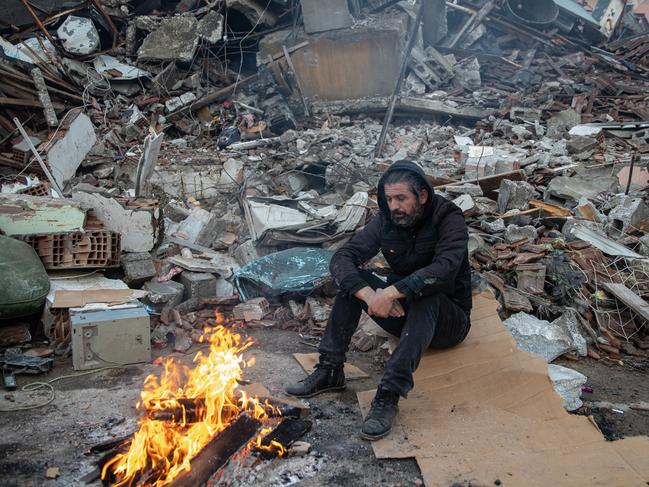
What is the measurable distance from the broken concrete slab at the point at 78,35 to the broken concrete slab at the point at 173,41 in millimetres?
1060

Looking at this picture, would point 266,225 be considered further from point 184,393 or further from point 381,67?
point 381,67

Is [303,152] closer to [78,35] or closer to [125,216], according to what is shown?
[125,216]

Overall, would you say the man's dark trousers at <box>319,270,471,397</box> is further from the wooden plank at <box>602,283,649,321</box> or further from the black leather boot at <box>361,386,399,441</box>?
the wooden plank at <box>602,283,649,321</box>

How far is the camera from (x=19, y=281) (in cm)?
466

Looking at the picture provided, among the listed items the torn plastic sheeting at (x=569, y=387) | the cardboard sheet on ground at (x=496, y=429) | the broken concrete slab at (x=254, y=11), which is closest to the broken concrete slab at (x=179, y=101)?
the broken concrete slab at (x=254, y=11)

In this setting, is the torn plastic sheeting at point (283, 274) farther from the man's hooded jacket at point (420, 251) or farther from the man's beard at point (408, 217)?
the man's beard at point (408, 217)

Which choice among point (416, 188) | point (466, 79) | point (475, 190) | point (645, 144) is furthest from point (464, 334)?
point (466, 79)

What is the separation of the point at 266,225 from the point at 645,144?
8.18 m

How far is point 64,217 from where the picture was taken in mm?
5500

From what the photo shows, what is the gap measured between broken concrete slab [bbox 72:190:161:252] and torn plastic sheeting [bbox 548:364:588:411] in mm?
4404

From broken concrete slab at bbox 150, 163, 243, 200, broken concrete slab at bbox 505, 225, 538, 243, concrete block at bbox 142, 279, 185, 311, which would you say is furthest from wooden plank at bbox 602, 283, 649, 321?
broken concrete slab at bbox 150, 163, 243, 200

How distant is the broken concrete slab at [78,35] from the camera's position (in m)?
12.5

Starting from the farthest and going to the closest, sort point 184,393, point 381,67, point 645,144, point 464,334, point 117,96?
point 381,67 < point 117,96 < point 645,144 < point 464,334 < point 184,393

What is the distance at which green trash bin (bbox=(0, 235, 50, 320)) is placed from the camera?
15.0ft
